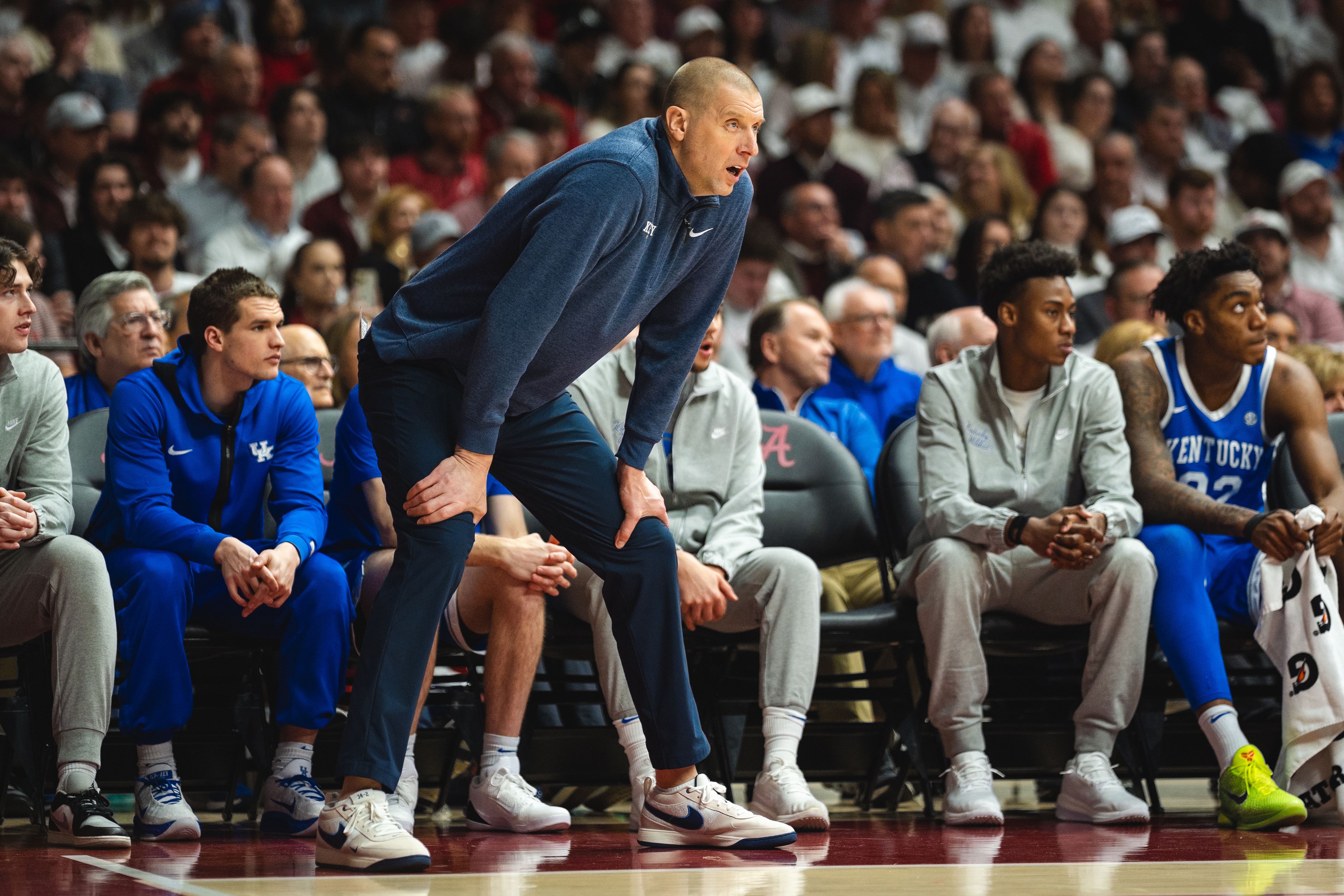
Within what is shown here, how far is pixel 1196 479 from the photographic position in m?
4.45

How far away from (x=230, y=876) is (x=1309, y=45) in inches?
410

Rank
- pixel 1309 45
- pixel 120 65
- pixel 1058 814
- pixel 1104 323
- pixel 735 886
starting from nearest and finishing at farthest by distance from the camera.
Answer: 1. pixel 735 886
2. pixel 1058 814
3. pixel 1104 323
4. pixel 120 65
5. pixel 1309 45

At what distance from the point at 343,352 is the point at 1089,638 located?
264cm

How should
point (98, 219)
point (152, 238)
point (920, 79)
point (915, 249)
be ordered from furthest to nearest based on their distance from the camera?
point (920, 79), point (915, 249), point (98, 219), point (152, 238)

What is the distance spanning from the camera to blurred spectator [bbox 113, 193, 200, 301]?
5754mm

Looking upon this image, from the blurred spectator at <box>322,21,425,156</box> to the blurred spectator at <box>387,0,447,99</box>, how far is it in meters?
0.53

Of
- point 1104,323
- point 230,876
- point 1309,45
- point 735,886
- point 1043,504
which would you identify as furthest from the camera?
point 1309,45

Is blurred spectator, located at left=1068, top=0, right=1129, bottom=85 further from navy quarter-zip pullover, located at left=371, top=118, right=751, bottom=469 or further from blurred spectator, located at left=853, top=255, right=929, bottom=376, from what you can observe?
navy quarter-zip pullover, located at left=371, top=118, right=751, bottom=469

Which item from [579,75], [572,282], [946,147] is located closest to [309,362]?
[572,282]

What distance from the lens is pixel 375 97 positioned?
8125 millimetres

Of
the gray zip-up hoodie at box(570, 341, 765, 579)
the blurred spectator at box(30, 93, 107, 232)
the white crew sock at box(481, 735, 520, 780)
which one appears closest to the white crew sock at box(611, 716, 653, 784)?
the white crew sock at box(481, 735, 520, 780)

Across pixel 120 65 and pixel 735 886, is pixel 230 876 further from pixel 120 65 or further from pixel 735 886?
pixel 120 65

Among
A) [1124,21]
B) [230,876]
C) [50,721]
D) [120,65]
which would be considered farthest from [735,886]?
[1124,21]

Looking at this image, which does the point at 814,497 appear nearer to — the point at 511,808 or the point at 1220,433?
the point at 1220,433
